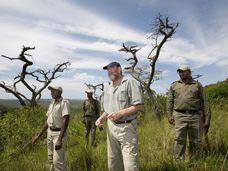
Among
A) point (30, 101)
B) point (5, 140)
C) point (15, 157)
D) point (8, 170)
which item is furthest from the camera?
point (30, 101)

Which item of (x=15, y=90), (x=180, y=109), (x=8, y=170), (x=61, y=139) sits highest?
(x=15, y=90)

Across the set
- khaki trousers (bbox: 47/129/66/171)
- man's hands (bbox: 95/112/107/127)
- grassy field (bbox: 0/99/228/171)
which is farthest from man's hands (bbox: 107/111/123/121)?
khaki trousers (bbox: 47/129/66/171)

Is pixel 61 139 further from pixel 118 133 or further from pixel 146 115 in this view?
pixel 146 115

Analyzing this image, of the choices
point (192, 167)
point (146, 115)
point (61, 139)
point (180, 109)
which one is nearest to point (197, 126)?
point (180, 109)

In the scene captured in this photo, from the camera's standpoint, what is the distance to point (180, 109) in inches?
284

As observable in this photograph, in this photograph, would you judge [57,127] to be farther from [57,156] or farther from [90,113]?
[90,113]

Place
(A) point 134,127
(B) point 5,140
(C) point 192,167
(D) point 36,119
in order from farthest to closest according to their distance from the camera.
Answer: (D) point 36,119
(B) point 5,140
(C) point 192,167
(A) point 134,127

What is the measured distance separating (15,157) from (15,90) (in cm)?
1671

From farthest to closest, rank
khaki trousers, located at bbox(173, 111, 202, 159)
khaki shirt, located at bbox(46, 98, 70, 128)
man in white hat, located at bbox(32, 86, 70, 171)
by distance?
khaki trousers, located at bbox(173, 111, 202, 159)
khaki shirt, located at bbox(46, 98, 70, 128)
man in white hat, located at bbox(32, 86, 70, 171)

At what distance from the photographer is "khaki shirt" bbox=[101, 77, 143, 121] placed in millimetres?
5281

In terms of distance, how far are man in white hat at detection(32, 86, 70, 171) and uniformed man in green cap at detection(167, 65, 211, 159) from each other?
213cm

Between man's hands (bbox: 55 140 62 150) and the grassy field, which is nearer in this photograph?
the grassy field

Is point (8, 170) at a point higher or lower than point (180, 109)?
lower

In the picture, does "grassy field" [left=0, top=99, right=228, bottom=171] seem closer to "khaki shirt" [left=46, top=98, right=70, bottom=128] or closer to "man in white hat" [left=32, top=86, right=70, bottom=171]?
"man in white hat" [left=32, top=86, right=70, bottom=171]
